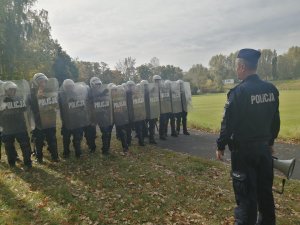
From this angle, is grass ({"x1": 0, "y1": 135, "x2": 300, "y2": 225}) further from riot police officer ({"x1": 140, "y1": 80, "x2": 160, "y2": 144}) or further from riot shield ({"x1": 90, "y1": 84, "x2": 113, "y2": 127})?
riot police officer ({"x1": 140, "y1": 80, "x2": 160, "y2": 144})

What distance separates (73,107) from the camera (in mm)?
11062

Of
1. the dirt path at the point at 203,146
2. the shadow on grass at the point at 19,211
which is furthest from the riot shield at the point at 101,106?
the shadow on grass at the point at 19,211

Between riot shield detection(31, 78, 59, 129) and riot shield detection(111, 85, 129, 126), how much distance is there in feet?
7.51

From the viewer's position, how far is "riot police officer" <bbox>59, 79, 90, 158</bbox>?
11.0m

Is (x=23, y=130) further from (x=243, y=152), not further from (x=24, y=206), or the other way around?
(x=243, y=152)

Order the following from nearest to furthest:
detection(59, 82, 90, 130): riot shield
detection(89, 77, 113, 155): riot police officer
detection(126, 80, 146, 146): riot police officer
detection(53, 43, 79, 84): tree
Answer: detection(59, 82, 90, 130): riot shield
detection(89, 77, 113, 155): riot police officer
detection(126, 80, 146, 146): riot police officer
detection(53, 43, 79, 84): tree

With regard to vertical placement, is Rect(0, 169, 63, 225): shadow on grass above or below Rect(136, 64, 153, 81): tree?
below

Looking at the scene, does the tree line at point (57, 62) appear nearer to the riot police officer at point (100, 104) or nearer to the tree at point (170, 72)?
the tree at point (170, 72)

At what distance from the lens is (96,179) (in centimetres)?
935

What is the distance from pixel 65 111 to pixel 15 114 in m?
1.56

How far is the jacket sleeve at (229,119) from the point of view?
16.1 ft

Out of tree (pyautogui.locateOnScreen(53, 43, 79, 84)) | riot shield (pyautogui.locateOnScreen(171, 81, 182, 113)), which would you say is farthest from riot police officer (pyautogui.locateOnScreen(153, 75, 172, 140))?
tree (pyautogui.locateOnScreen(53, 43, 79, 84))

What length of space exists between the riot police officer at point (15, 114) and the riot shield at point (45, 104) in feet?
0.88

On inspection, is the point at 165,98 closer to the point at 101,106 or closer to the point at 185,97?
the point at 185,97
